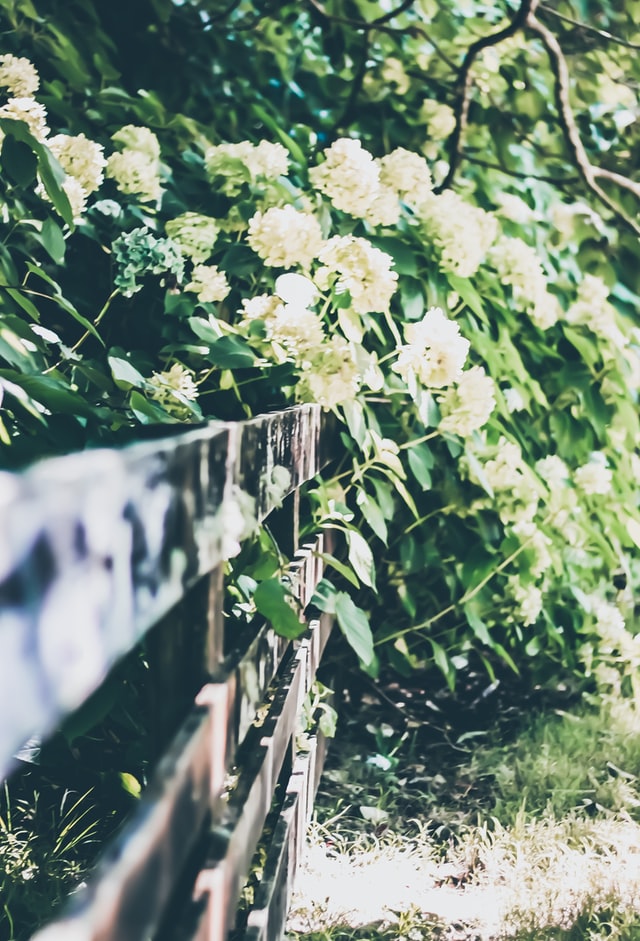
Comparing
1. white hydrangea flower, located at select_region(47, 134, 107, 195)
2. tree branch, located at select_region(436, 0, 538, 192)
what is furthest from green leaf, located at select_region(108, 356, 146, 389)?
tree branch, located at select_region(436, 0, 538, 192)

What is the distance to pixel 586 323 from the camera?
2.82 meters

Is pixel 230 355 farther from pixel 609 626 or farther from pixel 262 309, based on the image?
pixel 609 626

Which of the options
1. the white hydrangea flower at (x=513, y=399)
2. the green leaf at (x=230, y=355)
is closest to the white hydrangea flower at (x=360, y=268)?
the green leaf at (x=230, y=355)

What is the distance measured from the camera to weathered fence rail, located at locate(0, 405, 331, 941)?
1.14ft

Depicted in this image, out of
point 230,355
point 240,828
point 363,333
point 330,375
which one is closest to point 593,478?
point 363,333

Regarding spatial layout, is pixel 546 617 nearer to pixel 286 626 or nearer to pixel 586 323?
pixel 586 323

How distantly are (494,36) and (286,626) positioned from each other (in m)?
1.95

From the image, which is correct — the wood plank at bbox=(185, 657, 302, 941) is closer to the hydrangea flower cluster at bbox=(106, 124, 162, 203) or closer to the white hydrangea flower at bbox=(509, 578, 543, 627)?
the hydrangea flower cluster at bbox=(106, 124, 162, 203)

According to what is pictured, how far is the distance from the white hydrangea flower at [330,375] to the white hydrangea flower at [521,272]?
3.49 ft

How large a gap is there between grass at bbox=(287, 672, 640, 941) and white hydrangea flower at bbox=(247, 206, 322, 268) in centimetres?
148

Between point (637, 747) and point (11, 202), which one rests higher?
point (11, 202)

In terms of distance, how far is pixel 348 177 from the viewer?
1952mm

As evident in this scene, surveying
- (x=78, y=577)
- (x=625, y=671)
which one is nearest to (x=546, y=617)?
(x=625, y=671)

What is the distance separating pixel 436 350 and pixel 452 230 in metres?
0.53
